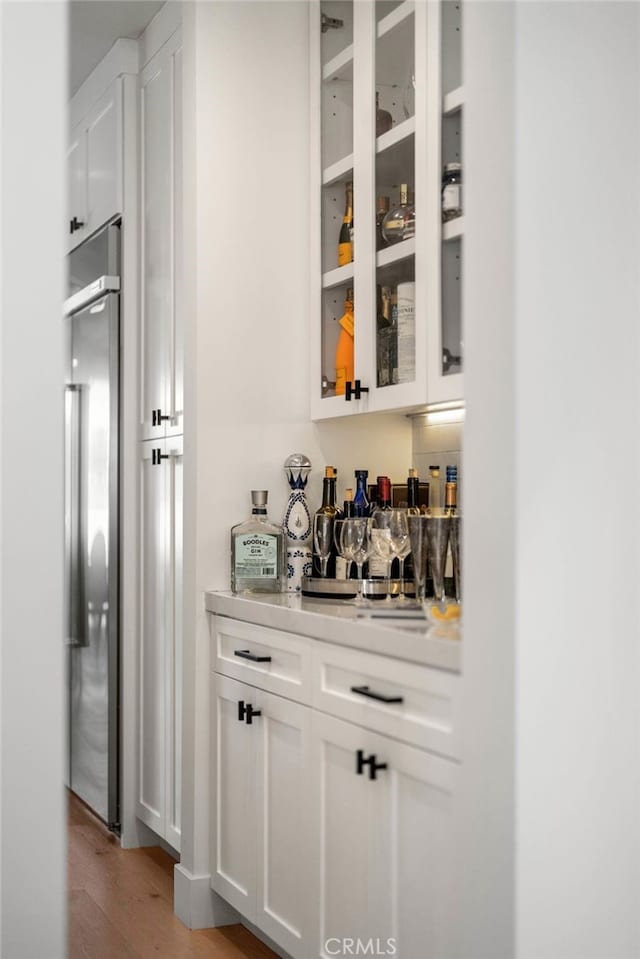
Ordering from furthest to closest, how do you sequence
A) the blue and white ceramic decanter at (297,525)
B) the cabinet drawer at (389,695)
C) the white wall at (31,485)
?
the blue and white ceramic decanter at (297,525) → the cabinet drawer at (389,695) → the white wall at (31,485)

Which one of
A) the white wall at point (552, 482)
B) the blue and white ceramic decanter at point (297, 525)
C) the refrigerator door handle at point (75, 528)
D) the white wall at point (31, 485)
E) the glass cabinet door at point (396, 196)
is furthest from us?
the refrigerator door handle at point (75, 528)

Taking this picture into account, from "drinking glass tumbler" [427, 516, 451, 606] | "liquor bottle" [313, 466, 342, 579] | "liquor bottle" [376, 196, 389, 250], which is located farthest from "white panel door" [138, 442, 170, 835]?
"drinking glass tumbler" [427, 516, 451, 606]

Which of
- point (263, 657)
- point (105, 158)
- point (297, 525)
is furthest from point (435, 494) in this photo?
point (105, 158)

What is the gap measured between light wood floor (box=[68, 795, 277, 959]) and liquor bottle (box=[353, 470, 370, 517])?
3.82 feet

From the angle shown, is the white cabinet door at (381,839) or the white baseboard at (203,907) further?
the white baseboard at (203,907)

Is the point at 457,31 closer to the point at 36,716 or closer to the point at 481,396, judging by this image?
the point at 481,396

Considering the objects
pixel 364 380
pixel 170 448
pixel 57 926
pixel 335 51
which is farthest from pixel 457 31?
pixel 57 926

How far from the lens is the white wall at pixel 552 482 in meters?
1.65

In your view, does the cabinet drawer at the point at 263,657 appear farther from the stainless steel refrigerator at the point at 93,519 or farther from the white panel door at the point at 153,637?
the stainless steel refrigerator at the point at 93,519

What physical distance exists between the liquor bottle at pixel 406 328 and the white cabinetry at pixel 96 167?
1455mm

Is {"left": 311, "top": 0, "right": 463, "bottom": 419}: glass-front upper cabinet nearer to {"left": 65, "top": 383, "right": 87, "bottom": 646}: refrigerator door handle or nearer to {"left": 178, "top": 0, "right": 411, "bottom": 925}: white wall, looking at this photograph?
{"left": 178, "top": 0, "right": 411, "bottom": 925}: white wall

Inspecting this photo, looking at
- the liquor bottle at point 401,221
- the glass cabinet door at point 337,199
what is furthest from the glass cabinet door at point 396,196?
the glass cabinet door at point 337,199

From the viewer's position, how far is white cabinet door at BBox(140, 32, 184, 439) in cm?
324

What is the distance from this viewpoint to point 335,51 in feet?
9.57
